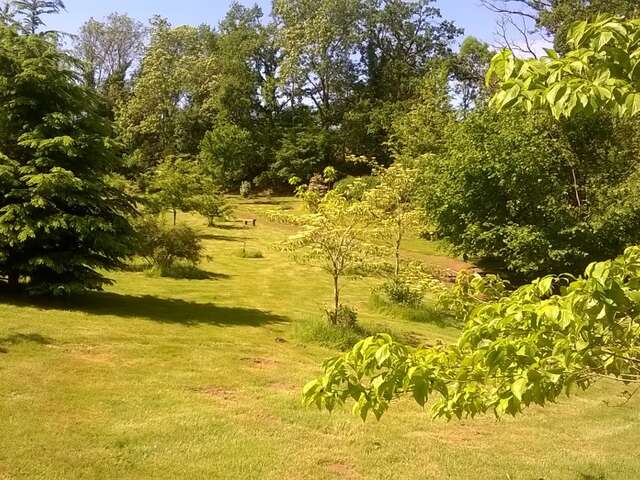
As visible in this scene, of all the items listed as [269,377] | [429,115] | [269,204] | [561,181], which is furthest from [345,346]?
[269,204]

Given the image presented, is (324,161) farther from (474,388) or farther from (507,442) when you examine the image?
(474,388)

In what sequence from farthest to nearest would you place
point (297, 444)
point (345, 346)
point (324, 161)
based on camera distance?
point (324, 161) → point (345, 346) → point (297, 444)

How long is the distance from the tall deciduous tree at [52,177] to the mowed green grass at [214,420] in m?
0.91

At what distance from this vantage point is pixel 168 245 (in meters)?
18.2

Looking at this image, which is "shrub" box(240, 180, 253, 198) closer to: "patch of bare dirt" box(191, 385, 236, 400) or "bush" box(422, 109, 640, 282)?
"bush" box(422, 109, 640, 282)

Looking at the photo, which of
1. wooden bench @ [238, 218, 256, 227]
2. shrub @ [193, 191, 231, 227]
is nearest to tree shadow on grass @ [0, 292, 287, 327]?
shrub @ [193, 191, 231, 227]

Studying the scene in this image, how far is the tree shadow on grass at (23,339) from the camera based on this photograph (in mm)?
8897

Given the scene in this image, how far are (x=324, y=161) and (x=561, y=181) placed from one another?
2958 cm

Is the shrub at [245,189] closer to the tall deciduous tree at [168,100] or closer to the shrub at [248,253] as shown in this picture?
the tall deciduous tree at [168,100]

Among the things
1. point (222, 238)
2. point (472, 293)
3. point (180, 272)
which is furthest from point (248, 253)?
point (472, 293)

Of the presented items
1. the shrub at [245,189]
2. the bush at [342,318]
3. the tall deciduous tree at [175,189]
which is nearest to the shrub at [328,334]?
the bush at [342,318]

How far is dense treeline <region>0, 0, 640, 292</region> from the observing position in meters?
11.9

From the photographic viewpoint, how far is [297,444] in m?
6.53

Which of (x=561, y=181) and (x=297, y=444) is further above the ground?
(x=561, y=181)
